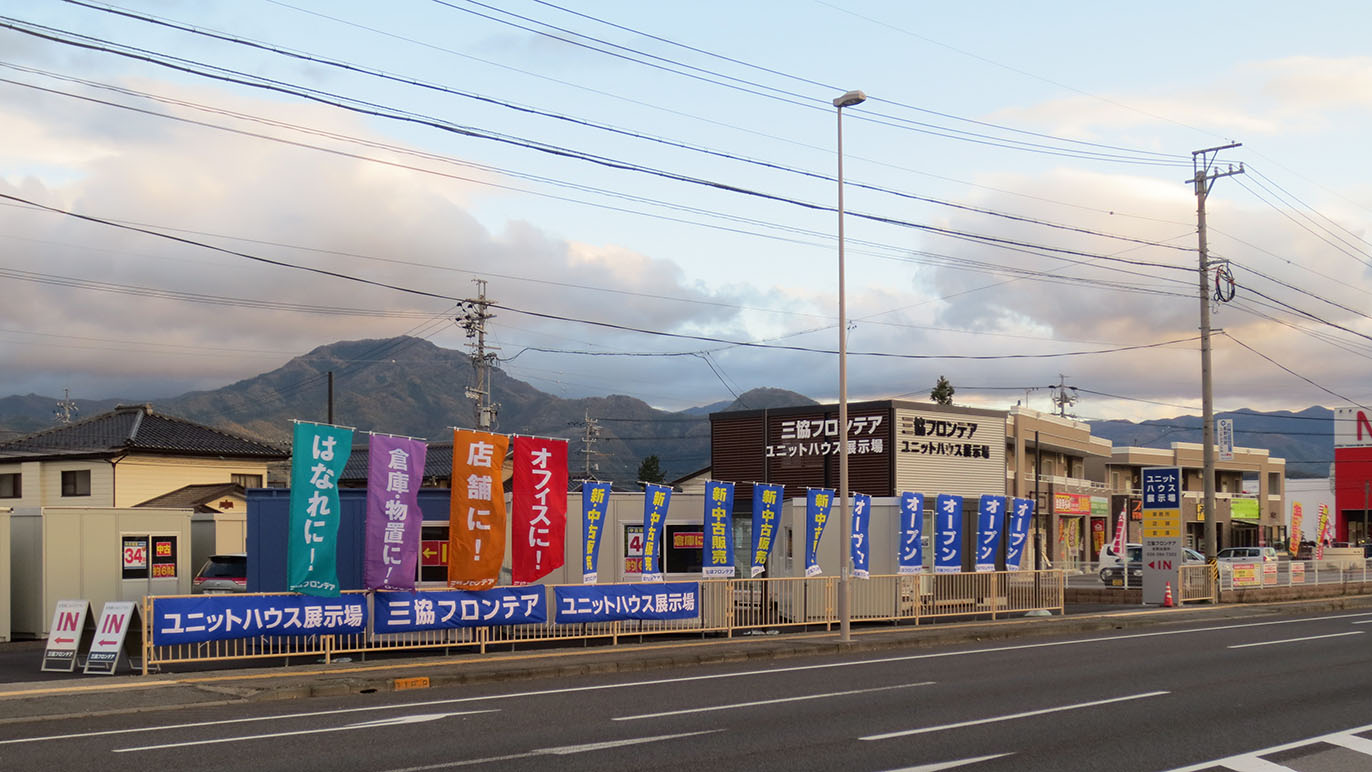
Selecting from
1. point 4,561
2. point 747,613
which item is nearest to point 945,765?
point 747,613

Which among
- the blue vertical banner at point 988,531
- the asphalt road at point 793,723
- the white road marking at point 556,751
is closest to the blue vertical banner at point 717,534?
the asphalt road at point 793,723

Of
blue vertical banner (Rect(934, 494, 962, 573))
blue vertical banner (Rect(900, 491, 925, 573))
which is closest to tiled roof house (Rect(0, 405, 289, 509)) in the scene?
blue vertical banner (Rect(900, 491, 925, 573))

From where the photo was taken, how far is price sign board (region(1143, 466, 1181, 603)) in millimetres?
34562

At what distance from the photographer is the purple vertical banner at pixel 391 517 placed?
19.7 meters

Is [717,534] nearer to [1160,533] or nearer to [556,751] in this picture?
[556,751]

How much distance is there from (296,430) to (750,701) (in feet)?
26.8

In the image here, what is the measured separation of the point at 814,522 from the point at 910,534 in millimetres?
2724

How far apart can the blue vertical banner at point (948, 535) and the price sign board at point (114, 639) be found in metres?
17.6

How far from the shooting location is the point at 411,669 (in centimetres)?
1820

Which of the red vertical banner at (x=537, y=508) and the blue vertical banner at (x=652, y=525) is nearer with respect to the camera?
the red vertical banner at (x=537, y=508)

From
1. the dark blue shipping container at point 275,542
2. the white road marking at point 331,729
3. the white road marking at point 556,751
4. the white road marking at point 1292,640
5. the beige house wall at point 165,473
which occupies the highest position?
the beige house wall at point 165,473

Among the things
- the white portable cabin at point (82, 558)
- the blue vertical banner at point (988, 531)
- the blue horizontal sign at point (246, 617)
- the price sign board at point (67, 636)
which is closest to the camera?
the blue horizontal sign at point (246, 617)

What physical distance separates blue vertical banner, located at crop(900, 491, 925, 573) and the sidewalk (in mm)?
1460

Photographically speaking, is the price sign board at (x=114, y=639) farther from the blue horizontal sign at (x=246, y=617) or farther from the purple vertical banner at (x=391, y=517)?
the purple vertical banner at (x=391, y=517)
